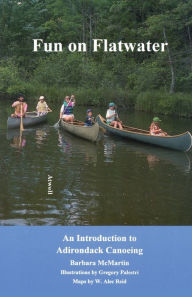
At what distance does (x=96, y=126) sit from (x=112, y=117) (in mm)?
2867

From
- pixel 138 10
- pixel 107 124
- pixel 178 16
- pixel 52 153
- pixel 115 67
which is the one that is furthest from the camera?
pixel 138 10

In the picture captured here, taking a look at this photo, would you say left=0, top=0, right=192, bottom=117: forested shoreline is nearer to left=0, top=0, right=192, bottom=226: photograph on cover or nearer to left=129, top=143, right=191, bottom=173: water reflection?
left=0, top=0, right=192, bottom=226: photograph on cover

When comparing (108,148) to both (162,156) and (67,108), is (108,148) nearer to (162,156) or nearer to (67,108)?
(162,156)

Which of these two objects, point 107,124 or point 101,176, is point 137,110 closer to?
point 107,124

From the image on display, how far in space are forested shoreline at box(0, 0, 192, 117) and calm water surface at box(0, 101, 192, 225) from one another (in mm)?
13291

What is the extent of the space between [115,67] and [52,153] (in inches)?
931

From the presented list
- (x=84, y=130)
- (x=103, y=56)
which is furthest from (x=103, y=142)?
(x=103, y=56)

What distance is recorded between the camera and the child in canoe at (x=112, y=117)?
1991 centimetres

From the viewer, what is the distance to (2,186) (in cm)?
1188

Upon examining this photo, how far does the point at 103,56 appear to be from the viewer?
42.3 meters

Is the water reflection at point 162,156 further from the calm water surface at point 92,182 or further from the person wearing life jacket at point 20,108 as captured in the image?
the person wearing life jacket at point 20,108

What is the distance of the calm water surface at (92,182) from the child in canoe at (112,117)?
726 mm

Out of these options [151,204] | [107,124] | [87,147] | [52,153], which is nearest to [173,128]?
[107,124]

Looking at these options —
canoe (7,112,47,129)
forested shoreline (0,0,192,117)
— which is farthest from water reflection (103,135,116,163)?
forested shoreline (0,0,192,117)
